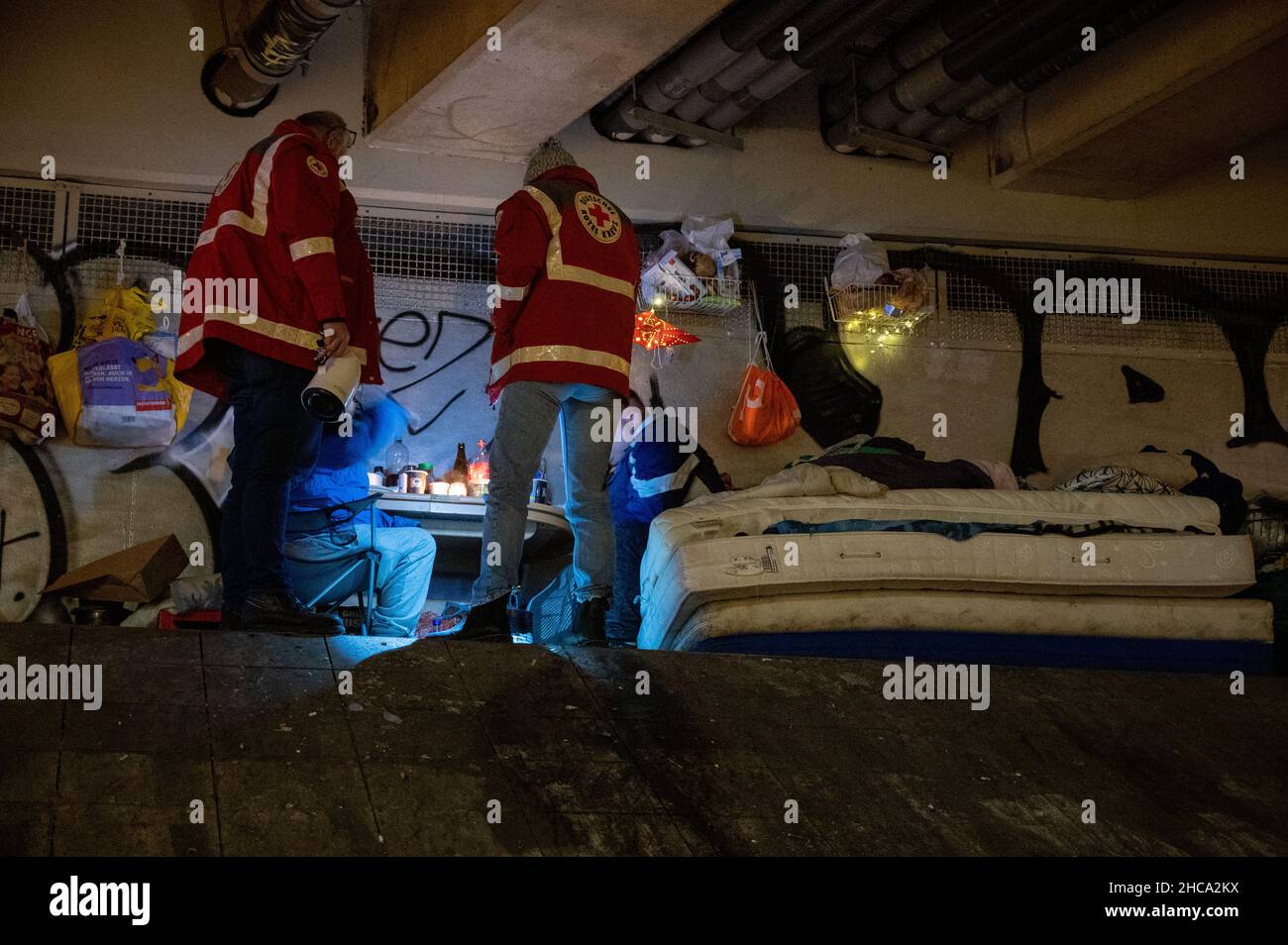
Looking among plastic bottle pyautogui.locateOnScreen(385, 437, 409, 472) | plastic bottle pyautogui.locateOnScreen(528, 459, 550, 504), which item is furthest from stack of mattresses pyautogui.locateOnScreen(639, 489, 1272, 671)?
plastic bottle pyautogui.locateOnScreen(385, 437, 409, 472)

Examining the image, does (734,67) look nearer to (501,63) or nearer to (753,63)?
(753,63)

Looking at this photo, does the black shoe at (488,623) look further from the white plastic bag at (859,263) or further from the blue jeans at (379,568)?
the white plastic bag at (859,263)

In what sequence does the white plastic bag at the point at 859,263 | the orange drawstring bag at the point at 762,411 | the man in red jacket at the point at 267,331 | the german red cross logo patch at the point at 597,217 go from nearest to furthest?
the man in red jacket at the point at 267,331 < the german red cross logo patch at the point at 597,217 < the orange drawstring bag at the point at 762,411 < the white plastic bag at the point at 859,263

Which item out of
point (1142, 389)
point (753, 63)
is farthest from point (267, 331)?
point (1142, 389)

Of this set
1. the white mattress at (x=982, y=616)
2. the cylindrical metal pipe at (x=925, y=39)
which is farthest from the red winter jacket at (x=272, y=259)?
the cylindrical metal pipe at (x=925, y=39)

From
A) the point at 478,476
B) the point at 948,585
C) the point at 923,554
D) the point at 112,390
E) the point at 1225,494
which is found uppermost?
the point at 112,390

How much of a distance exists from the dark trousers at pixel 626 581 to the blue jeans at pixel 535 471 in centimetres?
118

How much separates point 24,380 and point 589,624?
3064 mm

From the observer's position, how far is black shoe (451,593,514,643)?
12.9ft

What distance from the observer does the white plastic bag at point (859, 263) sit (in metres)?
6.84

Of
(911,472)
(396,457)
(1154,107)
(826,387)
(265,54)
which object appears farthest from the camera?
(826,387)

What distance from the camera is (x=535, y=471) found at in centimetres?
433

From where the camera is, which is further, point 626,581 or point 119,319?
point 119,319
